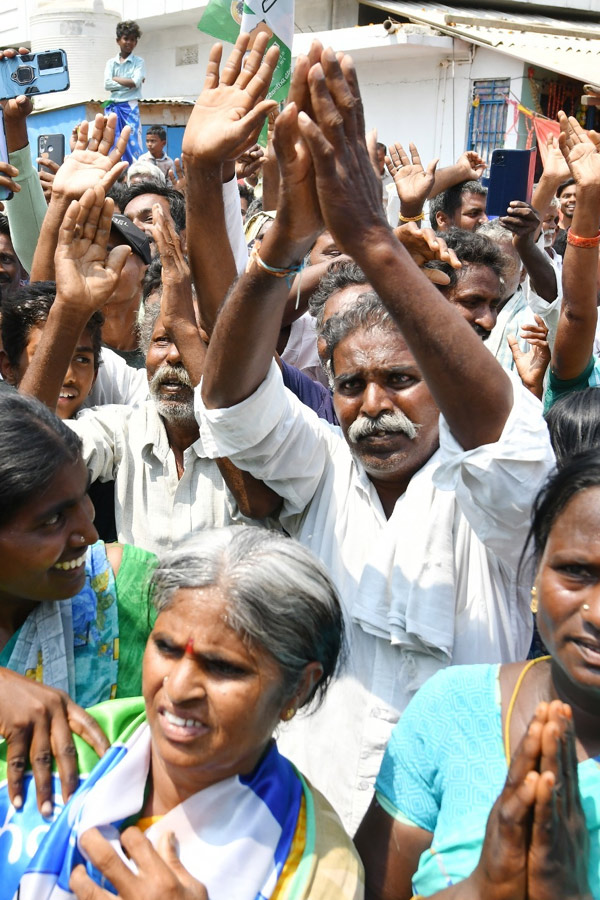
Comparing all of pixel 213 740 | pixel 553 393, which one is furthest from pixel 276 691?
pixel 553 393

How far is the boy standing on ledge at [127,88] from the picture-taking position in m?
10.0

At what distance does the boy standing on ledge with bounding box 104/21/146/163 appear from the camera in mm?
10047

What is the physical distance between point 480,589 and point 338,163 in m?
0.99

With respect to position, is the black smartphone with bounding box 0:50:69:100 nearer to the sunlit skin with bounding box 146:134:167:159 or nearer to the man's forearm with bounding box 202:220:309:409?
the man's forearm with bounding box 202:220:309:409

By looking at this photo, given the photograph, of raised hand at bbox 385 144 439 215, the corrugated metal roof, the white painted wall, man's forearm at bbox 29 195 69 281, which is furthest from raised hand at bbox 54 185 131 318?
the white painted wall

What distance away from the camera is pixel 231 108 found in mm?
2184

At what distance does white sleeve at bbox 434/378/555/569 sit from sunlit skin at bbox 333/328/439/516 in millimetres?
337

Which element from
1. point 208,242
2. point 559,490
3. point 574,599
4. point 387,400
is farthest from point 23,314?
point 574,599

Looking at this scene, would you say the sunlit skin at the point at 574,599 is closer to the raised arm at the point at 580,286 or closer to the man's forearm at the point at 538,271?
the raised arm at the point at 580,286

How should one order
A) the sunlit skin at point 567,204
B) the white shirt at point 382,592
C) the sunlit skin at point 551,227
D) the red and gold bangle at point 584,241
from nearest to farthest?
the white shirt at point 382,592 → the red and gold bangle at point 584,241 → the sunlit skin at point 567,204 → the sunlit skin at point 551,227

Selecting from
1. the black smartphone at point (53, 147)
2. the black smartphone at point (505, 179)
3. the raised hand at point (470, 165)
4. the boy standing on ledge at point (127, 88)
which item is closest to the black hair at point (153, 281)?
the black smartphone at point (505, 179)

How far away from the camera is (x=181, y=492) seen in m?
2.74

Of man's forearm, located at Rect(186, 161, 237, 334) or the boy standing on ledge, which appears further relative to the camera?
the boy standing on ledge

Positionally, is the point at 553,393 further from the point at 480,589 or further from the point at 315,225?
the point at 315,225
